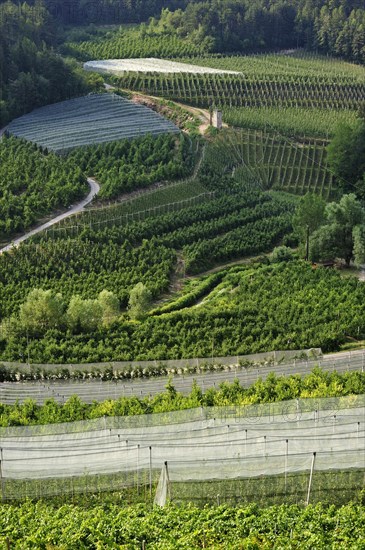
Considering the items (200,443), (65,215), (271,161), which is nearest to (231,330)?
(200,443)

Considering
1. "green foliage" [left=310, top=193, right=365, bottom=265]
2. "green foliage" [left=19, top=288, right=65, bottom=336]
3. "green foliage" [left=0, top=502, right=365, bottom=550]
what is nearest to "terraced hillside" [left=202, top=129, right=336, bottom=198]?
"green foliage" [left=310, top=193, right=365, bottom=265]

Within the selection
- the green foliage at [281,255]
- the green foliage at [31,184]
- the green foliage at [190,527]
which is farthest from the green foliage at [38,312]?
the green foliage at [190,527]

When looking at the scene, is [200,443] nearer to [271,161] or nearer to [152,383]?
[152,383]

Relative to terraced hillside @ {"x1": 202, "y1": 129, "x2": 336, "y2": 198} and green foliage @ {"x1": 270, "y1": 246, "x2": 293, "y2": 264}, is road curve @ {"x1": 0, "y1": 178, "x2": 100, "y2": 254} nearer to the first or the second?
terraced hillside @ {"x1": 202, "y1": 129, "x2": 336, "y2": 198}

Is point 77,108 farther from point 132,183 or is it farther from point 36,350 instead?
point 36,350

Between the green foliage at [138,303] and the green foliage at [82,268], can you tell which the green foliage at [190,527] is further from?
the green foliage at [82,268]

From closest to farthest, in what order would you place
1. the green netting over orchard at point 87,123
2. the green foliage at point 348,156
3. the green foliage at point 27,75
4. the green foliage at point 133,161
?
the green foliage at point 133,161
the green netting over orchard at point 87,123
the green foliage at point 348,156
the green foliage at point 27,75
